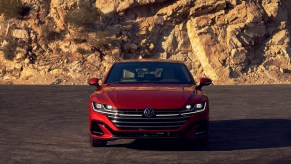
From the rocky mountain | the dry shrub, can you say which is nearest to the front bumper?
the rocky mountain

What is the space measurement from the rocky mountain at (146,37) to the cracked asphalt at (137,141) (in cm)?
1342

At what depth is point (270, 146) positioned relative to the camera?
444 inches

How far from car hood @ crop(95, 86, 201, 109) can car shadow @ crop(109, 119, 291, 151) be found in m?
0.74

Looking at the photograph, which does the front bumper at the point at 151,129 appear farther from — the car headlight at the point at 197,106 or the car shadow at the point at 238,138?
the car shadow at the point at 238,138

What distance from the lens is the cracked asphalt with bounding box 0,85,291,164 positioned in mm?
9992

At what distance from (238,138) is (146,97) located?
277 centimetres

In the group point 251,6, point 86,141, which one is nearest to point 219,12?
point 251,6

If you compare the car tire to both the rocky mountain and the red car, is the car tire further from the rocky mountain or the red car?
the rocky mountain

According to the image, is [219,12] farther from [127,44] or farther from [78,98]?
[78,98]

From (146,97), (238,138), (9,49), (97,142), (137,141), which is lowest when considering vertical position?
(9,49)

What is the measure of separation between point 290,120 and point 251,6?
75.1 ft

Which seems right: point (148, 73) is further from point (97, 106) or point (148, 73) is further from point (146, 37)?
point (146, 37)

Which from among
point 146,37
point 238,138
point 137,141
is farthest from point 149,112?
point 146,37

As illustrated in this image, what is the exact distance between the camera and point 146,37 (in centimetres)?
3722
